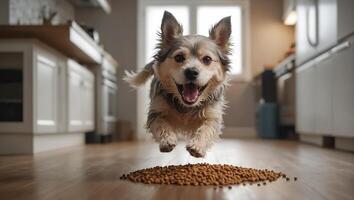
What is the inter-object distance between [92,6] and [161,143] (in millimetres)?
6349

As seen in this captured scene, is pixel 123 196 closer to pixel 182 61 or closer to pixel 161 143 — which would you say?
pixel 161 143

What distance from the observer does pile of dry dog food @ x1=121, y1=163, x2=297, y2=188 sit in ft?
7.01

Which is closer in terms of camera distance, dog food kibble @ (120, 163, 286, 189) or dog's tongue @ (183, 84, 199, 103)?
dog food kibble @ (120, 163, 286, 189)

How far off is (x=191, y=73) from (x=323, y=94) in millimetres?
2922

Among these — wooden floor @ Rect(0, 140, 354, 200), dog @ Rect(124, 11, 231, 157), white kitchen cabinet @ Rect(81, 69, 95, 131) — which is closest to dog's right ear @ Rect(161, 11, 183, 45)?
dog @ Rect(124, 11, 231, 157)

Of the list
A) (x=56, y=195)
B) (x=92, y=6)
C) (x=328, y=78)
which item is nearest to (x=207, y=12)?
(x=92, y=6)

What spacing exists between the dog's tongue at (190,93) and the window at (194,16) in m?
5.94

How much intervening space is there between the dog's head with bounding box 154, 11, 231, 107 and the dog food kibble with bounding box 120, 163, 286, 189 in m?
0.37

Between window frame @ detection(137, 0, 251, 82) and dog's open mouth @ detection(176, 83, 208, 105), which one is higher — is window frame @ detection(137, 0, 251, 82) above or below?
above

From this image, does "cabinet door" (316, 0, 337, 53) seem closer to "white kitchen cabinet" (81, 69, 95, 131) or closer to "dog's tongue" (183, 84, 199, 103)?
"dog's tongue" (183, 84, 199, 103)

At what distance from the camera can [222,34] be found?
2.76m

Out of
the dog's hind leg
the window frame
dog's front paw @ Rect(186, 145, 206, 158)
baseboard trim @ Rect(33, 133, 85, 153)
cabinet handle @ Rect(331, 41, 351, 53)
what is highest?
the window frame

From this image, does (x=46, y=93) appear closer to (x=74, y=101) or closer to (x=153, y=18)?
(x=74, y=101)

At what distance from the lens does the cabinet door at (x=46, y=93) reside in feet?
14.1
